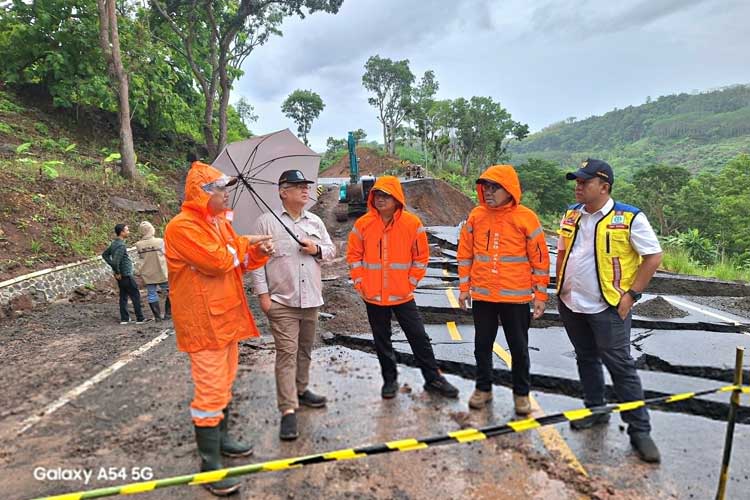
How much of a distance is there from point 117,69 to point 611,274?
1471cm

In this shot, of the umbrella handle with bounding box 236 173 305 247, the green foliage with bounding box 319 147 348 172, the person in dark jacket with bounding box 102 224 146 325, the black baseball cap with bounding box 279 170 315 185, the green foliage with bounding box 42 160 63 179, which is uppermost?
the green foliage with bounding box 319 147 348 172

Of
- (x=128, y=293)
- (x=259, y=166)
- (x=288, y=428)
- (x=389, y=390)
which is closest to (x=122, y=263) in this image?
(x=128, y=293)

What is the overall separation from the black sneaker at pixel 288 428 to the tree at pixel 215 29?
58.2ft

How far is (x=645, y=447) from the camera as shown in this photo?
8.76 ft

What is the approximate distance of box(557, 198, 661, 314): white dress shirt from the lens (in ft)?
9.00

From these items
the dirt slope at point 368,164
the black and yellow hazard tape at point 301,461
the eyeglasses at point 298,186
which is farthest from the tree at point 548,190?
the black and yellow hazard tape at point 301,461

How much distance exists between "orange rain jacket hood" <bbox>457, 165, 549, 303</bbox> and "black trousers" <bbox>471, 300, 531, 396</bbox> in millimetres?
92

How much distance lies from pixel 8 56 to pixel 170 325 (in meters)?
15.9

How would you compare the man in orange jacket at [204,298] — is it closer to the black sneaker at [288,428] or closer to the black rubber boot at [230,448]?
the black rubber boot at [230,448]

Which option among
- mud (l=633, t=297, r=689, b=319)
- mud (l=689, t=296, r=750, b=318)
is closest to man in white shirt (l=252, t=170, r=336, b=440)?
mud (l=633, t=297, r=689, b=319)

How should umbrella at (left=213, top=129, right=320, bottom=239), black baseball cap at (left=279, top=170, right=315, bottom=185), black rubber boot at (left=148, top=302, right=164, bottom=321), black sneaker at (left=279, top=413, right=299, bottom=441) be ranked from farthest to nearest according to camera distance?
1. black rubber boot at (left=148, top=302, right=164, bottom=321)
2. umbrella at (left=213, top=129, right=320, bottom=239)
3. black baseball cap at (left=279, top=170, right=315, bottom=185)
4. black sneaker at (left=279, top=413, right=299, bottom=441)

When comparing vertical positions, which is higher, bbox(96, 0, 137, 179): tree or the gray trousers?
bbox(96, 0, 137, 179): tree

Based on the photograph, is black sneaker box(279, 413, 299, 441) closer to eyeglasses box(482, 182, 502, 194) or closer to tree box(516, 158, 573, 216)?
eyeglasses box(482, 182, 502, 194)

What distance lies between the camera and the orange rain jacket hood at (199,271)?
7.84 feet
